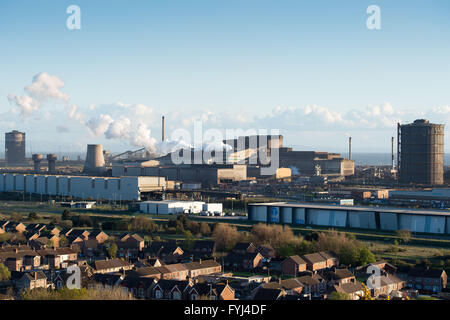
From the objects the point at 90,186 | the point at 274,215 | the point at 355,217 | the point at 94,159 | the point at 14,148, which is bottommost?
the point at 274,215

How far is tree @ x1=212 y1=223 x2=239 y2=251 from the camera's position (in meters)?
25.3

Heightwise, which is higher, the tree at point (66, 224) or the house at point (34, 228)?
the house at point (34, 228)

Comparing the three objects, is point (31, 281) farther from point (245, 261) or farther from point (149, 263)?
point (245, 261)

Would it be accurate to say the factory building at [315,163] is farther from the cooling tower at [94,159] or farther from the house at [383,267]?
the house at [383,267]

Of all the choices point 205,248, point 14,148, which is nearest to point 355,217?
point 205,248

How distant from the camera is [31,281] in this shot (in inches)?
705

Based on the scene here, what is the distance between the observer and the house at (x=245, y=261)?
21578 mm

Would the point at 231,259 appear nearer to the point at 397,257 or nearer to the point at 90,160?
the point at 397,257

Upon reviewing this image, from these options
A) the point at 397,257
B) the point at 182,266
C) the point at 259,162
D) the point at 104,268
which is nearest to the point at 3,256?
the point at 104,268

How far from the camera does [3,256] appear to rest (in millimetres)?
21969

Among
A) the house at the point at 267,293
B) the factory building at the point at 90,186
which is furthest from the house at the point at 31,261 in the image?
the factory building at the point at 90,186

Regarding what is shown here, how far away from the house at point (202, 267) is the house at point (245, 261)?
0.76m

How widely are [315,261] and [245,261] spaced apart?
2430 mm

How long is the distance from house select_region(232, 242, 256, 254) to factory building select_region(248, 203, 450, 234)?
880 centimetres
